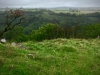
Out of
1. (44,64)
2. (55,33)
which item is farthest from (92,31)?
(44,64)

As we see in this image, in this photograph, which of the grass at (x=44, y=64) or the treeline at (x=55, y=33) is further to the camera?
the treeline at (x=55, y=33)

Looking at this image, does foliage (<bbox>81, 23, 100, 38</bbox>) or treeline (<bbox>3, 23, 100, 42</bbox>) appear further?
foliage (<bbox>81, 23, 100, 38</bbox>)

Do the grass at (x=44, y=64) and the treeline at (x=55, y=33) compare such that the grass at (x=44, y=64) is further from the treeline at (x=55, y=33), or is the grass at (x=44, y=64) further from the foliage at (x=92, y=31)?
the foliage at (x=92, y=31)

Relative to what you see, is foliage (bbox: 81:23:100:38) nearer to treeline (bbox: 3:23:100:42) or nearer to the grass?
treeline (bbox: 3:23:100:42)

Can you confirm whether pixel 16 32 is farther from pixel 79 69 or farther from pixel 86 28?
pixel 79 69

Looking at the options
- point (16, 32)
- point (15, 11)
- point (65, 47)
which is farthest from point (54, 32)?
point (15, 11)

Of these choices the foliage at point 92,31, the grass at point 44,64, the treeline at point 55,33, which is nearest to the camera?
the grass at point 44,64

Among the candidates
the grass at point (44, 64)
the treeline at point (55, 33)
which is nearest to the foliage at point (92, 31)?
the treeline at point (55, 33)

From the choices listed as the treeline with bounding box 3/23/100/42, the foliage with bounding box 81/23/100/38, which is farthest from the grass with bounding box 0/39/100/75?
the foliage with bounding box 81/23/100/38

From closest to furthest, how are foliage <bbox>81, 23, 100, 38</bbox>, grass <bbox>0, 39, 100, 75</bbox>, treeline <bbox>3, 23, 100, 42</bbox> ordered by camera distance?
grass <bbox>0, 39, 100, 75</bbox> → treeline <bbox>3, 23, 100, 42</bbox> → foliage <bbox>81, 23, 100, 38</bbox>

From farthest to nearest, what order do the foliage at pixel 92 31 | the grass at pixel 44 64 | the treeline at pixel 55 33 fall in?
1. the foliage at pixel 92 31
2. the treeline at pixel 55 33
3. the grass at pixel 44 64

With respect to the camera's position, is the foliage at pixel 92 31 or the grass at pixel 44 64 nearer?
the grass at pixel 44 64

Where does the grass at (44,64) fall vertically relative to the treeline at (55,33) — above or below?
above

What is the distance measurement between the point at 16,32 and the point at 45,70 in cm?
4908
